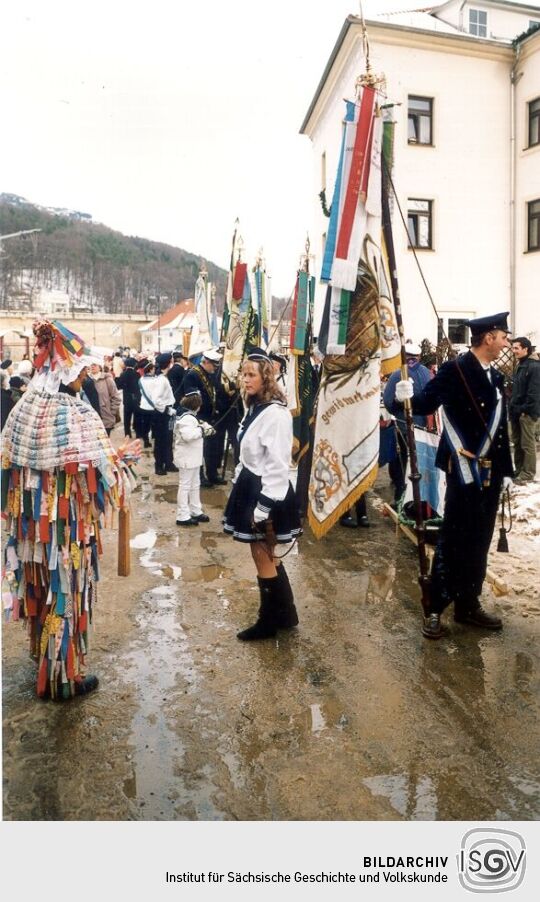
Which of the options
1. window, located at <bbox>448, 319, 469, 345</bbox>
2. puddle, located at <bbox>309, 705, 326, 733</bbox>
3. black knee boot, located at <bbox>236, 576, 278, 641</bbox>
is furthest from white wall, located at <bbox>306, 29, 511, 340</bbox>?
puddle, located at <bbox>309, 705, 326, 733</bbox>

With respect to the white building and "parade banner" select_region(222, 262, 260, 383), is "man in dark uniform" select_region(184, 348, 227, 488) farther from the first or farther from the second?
the white building

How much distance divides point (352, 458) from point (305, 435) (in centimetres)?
261

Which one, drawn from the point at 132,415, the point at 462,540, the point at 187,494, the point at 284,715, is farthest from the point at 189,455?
the point at 132,415

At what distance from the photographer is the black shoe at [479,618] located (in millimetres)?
4023

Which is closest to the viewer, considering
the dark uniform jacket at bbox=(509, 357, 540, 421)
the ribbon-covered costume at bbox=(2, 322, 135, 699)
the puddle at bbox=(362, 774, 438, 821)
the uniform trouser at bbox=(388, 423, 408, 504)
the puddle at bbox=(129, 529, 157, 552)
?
the puddle at bbox=(362, 774, 438, 821)

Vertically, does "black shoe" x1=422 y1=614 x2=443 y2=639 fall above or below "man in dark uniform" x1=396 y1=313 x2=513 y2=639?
below

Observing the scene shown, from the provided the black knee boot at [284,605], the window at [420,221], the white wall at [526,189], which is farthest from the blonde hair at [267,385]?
the white wall at [526,189]

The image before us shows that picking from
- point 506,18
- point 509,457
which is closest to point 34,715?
point 509,457

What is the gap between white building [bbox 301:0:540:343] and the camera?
16016 millimetres

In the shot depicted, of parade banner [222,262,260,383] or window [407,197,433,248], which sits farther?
window [407,197,433,248]

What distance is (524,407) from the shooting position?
8.09m

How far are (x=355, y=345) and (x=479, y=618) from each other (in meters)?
2.00
